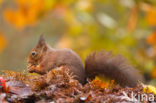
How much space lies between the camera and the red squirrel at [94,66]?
8.32 ft

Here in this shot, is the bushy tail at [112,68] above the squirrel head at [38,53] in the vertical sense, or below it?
below

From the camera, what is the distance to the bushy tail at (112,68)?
252 centimetres

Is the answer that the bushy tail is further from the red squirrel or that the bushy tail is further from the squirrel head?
the squirrel head

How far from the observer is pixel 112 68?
2.60 m

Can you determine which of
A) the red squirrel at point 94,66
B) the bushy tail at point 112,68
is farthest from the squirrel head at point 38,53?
the bushy tail at point 112,68

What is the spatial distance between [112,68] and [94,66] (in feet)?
0.49

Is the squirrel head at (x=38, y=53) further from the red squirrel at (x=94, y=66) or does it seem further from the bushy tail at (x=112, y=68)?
the bushy tail at (x=112, y=68)

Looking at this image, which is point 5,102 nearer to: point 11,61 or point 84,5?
point 84,5

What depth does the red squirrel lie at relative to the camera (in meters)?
2.54

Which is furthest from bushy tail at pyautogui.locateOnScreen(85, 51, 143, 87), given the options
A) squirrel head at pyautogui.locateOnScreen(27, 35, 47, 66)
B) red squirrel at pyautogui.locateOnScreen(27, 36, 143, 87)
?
squirrel head at pyautogui.locateOnScreen(27, 35, 47, 66)

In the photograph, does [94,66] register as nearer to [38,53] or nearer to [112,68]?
[112,68]

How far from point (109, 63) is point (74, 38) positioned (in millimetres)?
3541

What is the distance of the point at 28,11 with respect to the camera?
514 cm

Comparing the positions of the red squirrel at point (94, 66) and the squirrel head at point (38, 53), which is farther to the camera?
the squirrel head at point (38, 53)
